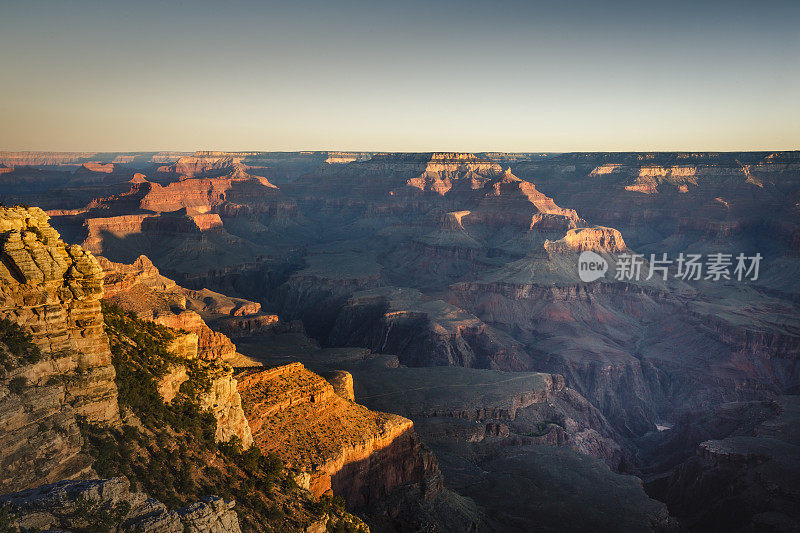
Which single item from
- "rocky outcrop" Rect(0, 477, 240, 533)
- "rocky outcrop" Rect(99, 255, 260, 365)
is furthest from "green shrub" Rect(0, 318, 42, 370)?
"rocky outcrop" Rect(99, 255, 260, 365)

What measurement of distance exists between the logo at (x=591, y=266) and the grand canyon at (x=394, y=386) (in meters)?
2.06

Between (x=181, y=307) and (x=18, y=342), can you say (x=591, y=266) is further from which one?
(x=18, y=342)

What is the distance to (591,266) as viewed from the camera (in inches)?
6713

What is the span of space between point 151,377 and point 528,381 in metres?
74.4

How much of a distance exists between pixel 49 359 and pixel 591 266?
16347 cm

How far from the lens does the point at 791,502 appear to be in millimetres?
62938

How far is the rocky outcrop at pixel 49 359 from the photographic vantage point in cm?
1916

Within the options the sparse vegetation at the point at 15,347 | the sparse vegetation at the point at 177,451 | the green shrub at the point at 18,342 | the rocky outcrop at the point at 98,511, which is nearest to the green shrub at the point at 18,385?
the sparse vegetation at the point at 15,347

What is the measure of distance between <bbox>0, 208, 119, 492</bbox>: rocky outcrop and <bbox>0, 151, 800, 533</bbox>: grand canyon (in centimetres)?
7

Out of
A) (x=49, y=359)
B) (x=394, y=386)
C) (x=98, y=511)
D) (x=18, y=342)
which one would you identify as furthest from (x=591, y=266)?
(x=98, y=511)

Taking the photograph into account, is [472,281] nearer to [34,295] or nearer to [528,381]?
[528,381]

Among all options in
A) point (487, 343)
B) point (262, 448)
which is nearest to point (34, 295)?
point (262, 448)

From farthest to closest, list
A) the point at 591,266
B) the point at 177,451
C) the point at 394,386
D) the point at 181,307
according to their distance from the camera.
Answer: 1. the point at 591,266
2. the point at 181,307
3. the point at 394,386
4. the point at 177,451

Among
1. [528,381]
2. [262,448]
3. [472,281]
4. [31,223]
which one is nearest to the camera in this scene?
[31,223]
